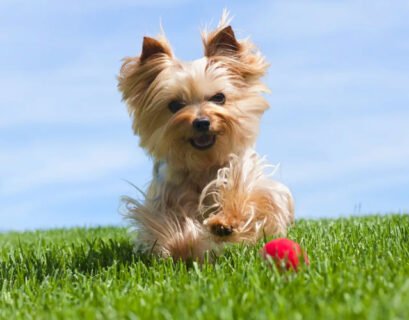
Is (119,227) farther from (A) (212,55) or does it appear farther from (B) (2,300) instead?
(B) (2,300)

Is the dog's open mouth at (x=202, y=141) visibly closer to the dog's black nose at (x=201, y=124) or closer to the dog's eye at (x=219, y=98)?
the dog's black nose at (x=201, y=124)

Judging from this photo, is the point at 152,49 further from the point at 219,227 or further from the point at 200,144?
the point at 219,227

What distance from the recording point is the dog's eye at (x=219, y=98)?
19.0 feet

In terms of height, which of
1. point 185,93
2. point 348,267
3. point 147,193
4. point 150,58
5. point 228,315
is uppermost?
point 150,58

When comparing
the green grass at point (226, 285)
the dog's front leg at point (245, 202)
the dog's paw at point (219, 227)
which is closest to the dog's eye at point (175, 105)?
the dog's front leg at point (245, 202)

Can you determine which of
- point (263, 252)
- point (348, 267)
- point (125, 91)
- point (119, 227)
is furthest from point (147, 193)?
point (119, 227)

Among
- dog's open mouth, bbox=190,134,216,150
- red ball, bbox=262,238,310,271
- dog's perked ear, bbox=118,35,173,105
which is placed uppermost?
dog's perked ear, bbox=118,35,173,105

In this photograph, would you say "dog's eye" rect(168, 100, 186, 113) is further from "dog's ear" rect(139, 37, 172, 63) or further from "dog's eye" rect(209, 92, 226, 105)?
"dog's ear" rect(139, 37, 172, 63)

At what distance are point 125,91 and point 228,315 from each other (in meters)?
3.53

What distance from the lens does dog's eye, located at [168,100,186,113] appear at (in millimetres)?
5789

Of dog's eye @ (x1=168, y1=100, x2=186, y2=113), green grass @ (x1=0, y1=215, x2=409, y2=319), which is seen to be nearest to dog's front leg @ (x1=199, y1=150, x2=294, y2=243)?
green grass @ (x1=0, y1=215, x2=409, y2=319)

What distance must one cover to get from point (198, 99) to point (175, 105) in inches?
8.1

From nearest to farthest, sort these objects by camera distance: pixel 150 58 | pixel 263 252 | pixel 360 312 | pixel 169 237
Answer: pixel 360 312, pixel 263 252, pixel 169 237, pixel 150 58

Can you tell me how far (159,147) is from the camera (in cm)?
580
